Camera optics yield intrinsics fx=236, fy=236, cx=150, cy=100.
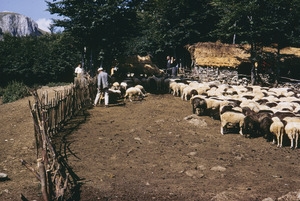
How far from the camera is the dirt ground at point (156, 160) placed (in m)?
4.08

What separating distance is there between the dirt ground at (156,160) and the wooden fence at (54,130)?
27cm

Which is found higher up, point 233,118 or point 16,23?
point 16,23

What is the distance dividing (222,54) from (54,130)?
14618mm

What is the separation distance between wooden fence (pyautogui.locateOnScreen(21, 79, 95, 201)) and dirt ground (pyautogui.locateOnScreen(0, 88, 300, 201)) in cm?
27

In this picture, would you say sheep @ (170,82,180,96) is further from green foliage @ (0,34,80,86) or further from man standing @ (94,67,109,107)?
green foliage @ (0,34,80,86)

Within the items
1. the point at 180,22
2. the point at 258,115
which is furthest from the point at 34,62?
the point at 258,115

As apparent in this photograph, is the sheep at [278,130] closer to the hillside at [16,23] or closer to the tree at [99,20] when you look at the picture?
the tree at [99,20]

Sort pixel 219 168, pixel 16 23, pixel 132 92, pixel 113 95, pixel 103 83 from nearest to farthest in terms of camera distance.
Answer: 1. pixel 219 168
2. pixel 103 83
3. pixel 113 95
4. pixel 132 92
5. pixel 16 23

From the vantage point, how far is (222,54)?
17.9 metres

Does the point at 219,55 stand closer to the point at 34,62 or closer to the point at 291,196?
the point at 34,62

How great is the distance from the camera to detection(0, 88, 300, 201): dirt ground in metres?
4.08

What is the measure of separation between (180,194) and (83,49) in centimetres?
1775

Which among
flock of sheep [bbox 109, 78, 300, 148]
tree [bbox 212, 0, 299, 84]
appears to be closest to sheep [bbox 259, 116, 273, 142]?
flock of sheep [bbox 109, 78, 300, 148]

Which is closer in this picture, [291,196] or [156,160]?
[291,196]
